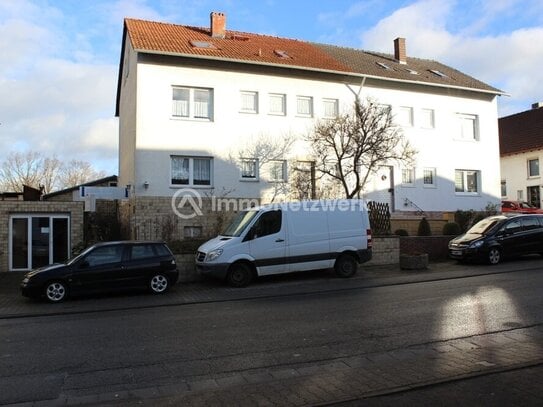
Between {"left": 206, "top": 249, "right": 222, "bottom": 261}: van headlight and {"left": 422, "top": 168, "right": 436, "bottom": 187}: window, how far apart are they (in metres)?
16.5

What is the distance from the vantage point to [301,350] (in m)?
7.09

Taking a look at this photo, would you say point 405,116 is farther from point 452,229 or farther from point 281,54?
point 452,229

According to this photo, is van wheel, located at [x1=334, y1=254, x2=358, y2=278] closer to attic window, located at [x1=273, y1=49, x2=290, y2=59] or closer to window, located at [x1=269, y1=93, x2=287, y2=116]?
window, located at [x1=269, y1=93, x2=287, y2=116]

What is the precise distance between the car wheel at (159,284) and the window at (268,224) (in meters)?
2.76

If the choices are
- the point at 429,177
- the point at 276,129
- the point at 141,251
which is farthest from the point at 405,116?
the point at 141,251

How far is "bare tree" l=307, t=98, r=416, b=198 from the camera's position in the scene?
21797mm

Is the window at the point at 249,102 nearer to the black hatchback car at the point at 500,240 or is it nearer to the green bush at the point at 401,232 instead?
the green bush at the point at 401,232

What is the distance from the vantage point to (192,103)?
23547mm

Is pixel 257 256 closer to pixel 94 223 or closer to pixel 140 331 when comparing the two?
pixel 140 331

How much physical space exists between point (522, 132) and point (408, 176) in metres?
22.3

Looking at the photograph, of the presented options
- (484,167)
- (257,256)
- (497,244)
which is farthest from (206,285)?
(484,167)

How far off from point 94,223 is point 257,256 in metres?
10.4

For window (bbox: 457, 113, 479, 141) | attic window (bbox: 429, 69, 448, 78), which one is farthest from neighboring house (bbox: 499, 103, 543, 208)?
attic window (bbox: 429, 69, 448, 78)

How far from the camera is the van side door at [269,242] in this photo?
1515 cm
